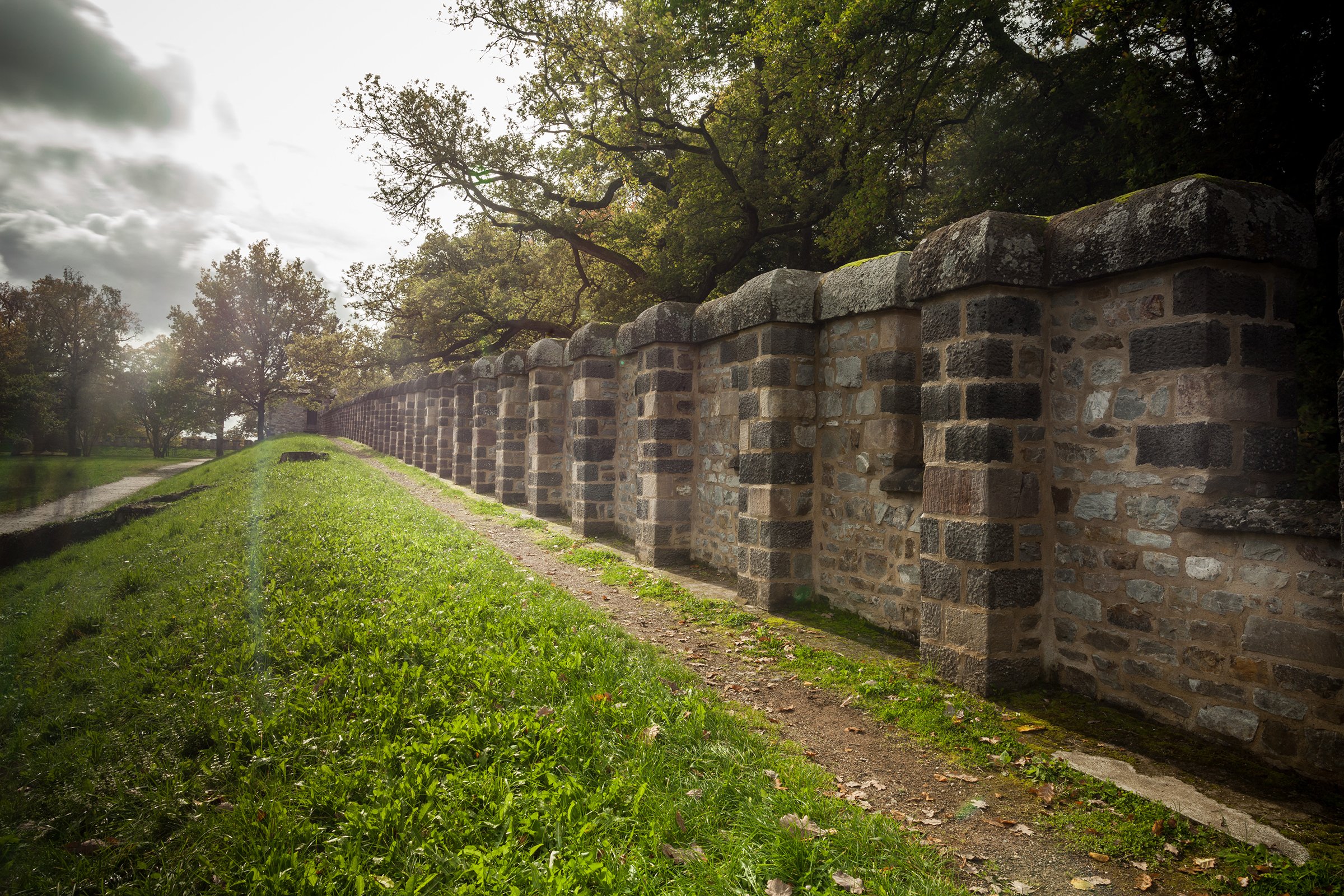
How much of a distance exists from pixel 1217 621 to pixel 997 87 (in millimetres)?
12081

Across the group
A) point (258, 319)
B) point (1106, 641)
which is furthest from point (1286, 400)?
point (258, 319)

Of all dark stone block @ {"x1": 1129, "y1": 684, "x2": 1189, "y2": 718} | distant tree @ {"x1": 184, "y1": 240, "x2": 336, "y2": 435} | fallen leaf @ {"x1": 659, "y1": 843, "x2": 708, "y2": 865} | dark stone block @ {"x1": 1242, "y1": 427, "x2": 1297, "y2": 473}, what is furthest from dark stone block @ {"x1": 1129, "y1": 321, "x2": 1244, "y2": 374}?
distant tree @ {"x1": 184, "y1": 240, "x2": 336, "y2": 435}

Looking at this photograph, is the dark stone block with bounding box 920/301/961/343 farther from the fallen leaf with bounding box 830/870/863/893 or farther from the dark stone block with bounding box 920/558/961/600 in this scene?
the fallen leaf with bounding box 830/870/863/893

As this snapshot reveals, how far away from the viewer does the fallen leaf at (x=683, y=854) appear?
249cm

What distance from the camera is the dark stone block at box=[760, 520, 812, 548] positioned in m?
6.05

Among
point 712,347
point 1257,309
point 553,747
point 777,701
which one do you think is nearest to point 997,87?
point 712,347

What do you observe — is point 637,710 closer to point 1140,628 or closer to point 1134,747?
point 1134,747

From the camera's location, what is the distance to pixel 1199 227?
3326 millimetres

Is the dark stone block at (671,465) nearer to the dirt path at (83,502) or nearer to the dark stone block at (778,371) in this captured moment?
the dark stone block at (778,371)

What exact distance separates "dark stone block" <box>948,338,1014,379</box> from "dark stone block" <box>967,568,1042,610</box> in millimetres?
1222

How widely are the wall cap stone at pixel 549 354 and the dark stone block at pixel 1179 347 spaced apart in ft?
32.2

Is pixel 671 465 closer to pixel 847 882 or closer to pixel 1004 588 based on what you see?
pixel 1004 588

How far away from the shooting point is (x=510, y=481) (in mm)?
13789

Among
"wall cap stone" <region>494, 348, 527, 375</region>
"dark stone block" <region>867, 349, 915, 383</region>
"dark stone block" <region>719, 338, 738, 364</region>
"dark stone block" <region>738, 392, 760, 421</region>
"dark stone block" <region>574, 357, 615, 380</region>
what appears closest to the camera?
"dark stone block" <region>867, 349, 915, 383</region>
